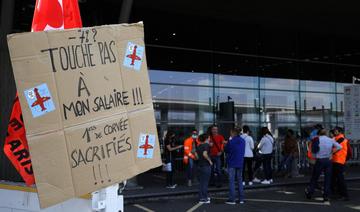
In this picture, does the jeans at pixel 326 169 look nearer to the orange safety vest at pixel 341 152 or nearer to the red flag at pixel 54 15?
the orange safety vest at pixel 341 152

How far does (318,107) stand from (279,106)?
2984 mm

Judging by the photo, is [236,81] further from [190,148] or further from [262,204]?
[262,204]

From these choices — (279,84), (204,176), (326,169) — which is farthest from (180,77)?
(326,169)

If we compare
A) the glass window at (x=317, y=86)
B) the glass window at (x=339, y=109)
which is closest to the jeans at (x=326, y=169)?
the glass window at (x=317, y=86)

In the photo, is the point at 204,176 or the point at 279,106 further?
the point at 279,106

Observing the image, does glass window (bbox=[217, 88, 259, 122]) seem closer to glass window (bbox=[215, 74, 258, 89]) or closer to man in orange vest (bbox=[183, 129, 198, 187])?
glass window (bbox=[215, 74, 258, 89])

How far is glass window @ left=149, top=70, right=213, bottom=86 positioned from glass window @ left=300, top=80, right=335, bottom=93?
5758mm

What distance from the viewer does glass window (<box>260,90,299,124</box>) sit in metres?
20.9

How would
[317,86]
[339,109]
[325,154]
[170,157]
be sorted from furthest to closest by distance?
[339,109], [317,86], [170,157], [325,154]

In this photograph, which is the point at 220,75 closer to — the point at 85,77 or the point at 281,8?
the point at 281,8

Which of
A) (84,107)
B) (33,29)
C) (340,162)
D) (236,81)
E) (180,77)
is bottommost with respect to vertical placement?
(340,162)

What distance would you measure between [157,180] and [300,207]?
651 cm

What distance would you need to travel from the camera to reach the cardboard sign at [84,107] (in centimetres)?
280

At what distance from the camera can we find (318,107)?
75.9ft
